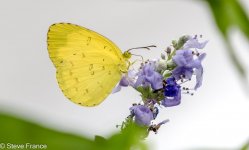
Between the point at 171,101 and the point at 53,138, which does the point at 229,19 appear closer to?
the point at 53,138

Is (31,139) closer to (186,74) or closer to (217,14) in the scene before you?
(217,14)

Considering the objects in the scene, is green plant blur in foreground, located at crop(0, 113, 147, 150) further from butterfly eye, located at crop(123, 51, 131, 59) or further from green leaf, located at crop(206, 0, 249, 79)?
butterfly eye, located at crop(123, 51, 131, 59)

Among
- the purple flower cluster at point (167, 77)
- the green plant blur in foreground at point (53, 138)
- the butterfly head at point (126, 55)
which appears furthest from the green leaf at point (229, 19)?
the butterfly head at point (126, 55)

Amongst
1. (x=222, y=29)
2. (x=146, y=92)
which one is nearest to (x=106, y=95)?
(x=146, y=92)

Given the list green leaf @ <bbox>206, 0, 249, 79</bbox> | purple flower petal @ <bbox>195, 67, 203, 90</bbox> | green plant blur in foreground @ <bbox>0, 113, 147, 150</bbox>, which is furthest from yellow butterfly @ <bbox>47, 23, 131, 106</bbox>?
green plant blur in foreground @ <bbox>0, 113, 147, 150</bbox>

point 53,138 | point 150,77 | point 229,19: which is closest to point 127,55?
point 150,77

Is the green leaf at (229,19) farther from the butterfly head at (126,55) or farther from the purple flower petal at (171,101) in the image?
the butterfly head at (126,55)
